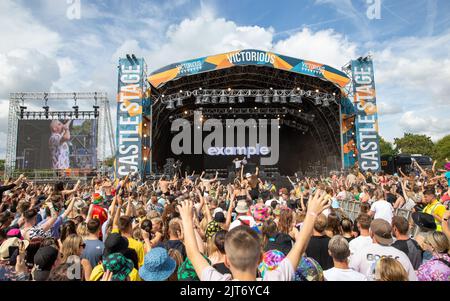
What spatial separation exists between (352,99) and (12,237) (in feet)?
67.4

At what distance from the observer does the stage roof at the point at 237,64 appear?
1864cm

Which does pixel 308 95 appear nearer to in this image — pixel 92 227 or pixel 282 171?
pixel 282 171

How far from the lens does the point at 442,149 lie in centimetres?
5669

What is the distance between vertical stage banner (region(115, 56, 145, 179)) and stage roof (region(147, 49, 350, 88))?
118 cm

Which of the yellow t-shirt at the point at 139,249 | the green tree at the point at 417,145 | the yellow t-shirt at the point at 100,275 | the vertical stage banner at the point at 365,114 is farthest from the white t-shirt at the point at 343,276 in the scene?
the green tree at the point at 417,145

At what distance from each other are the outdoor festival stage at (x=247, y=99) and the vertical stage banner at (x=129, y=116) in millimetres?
58

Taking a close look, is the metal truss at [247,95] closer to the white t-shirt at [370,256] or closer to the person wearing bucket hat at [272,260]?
the white t-shirt at [370,256]

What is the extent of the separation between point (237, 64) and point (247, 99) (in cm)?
692

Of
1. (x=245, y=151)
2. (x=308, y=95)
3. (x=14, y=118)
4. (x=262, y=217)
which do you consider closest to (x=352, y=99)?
(x=308, y=95)

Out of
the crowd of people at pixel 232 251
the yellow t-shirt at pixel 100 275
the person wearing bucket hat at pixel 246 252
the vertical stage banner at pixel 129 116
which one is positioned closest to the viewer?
the person wearing bucket hat at pixel 246 252

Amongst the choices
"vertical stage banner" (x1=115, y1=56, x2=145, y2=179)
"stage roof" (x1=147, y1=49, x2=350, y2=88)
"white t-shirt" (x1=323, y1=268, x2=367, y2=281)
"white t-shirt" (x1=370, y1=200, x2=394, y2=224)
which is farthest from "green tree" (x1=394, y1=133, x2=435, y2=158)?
"white t-shirt" (x1=323, y1=268, x2=367, y2=281)

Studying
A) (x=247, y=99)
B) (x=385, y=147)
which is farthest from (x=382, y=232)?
(x=385, y=147)

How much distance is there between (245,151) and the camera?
28906 mm

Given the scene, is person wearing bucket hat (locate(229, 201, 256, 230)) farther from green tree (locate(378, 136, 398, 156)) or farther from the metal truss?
green tree (locate(378, 136, 398, 156))
